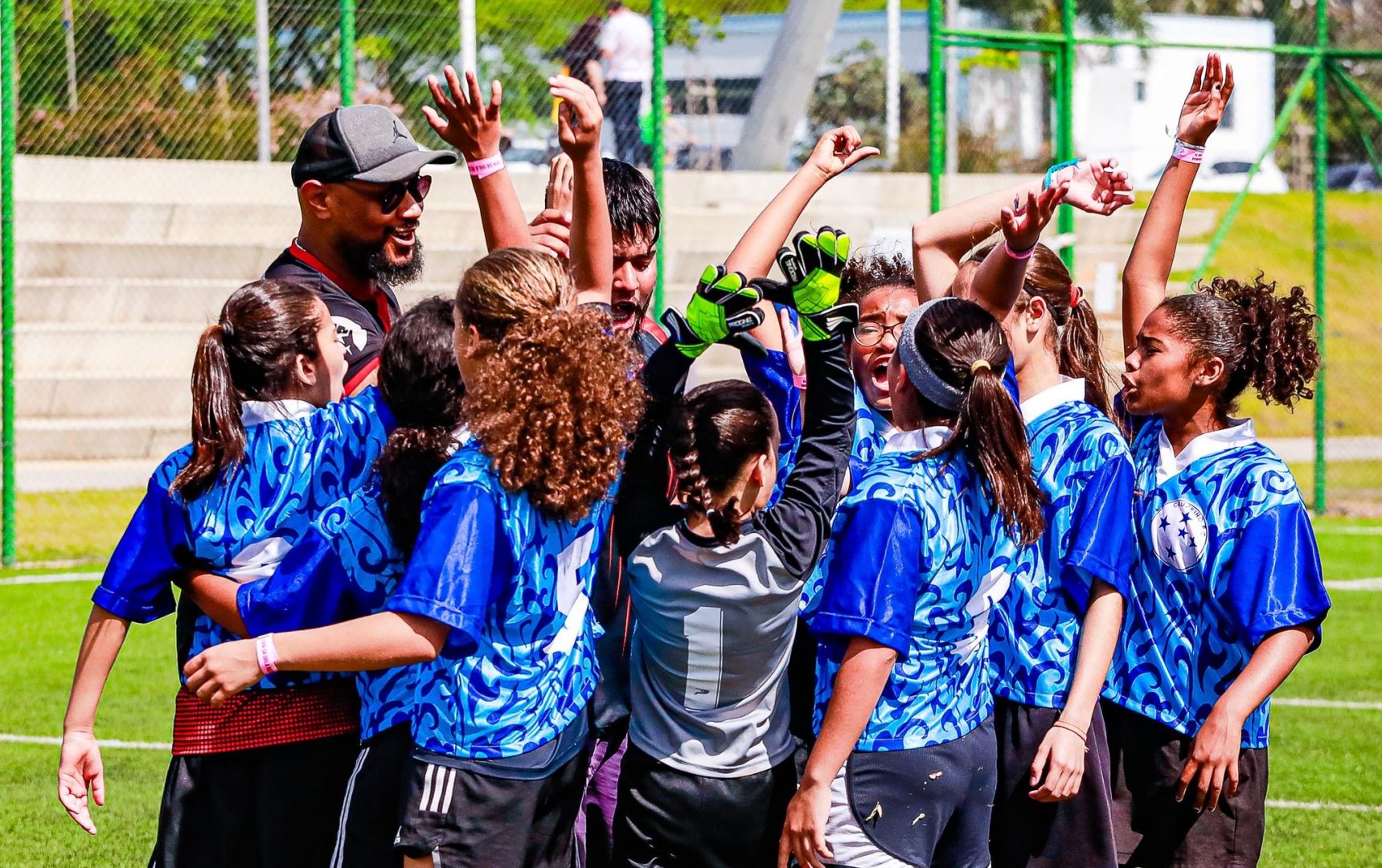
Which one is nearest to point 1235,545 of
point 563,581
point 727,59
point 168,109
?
point 563,581

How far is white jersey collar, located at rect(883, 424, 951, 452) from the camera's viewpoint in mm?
3318

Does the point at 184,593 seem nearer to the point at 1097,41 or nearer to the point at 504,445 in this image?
the point at 504,445

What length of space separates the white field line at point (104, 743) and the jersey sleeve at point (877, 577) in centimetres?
420

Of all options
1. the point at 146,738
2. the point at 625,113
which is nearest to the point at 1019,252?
the point at 146,738

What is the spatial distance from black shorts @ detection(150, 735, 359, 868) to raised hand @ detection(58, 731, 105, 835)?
151mm

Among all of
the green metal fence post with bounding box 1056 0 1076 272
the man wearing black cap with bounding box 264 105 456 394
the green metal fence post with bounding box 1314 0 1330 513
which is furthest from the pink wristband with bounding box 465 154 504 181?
the green metal fence post with bounding box 1314 0 1330 513

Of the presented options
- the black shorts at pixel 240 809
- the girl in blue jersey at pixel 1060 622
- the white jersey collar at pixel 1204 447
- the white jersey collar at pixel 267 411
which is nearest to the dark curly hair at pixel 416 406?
the white jersey collar at pixel 267 411

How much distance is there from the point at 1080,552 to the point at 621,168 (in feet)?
4.70

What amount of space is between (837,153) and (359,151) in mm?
1177

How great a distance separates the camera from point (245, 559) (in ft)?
10.8

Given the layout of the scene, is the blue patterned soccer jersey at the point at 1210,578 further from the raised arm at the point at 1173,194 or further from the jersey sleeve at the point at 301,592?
the jersey sleeve at the point at 301,592

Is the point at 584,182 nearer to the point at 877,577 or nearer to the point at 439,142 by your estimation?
the point at 877,577

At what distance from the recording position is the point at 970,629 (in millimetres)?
3342

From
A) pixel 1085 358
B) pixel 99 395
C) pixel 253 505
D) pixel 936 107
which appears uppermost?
pixel 936 107
